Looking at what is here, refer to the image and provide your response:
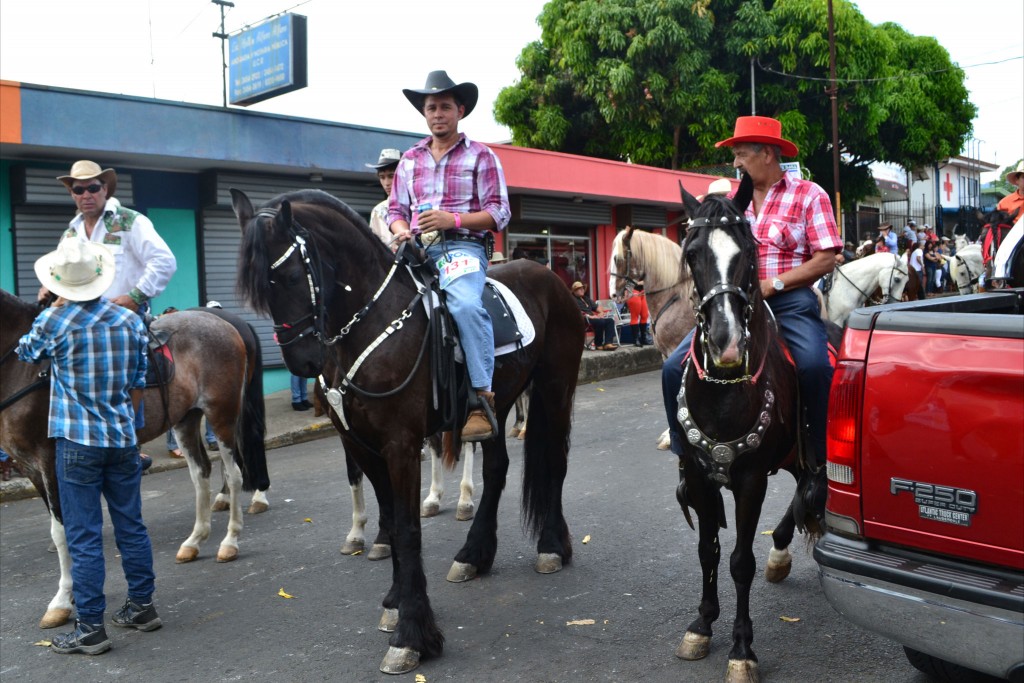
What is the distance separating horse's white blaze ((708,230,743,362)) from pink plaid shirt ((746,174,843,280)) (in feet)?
2.57

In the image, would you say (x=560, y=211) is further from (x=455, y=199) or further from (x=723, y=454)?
(x=723, y=454)

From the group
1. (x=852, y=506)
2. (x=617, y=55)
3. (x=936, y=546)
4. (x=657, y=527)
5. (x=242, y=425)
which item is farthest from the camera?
(x=617, y=55)

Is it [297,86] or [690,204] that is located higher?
[297,86]

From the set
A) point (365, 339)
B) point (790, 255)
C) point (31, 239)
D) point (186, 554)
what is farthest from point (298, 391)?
point (790, 255)

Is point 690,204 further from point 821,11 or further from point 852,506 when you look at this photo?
point 821,11

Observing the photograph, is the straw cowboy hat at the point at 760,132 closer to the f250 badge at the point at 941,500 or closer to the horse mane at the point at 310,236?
the horse mane at the point at 310,236

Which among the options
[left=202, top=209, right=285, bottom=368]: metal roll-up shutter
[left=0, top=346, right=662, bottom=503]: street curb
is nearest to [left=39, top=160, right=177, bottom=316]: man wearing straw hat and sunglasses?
[left=0, top=346, right=662, bottom=503]: street curb

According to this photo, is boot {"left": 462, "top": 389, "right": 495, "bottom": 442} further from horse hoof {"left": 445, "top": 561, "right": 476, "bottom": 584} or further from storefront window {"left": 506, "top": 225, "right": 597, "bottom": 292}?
storefront window {"left": 506, "top": 225, "right": 597, "bottom": 292}

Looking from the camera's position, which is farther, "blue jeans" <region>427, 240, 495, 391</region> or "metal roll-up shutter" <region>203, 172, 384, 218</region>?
"metal roll-up shutter" <region>203, 172, 384, 218</region>

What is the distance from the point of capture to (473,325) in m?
4.46

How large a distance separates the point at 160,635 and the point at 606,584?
2459mm

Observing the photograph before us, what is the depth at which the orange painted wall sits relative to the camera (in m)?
9.63

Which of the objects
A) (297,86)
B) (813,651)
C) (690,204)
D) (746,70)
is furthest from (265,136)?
(746,70)

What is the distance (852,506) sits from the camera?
9.25 feet
